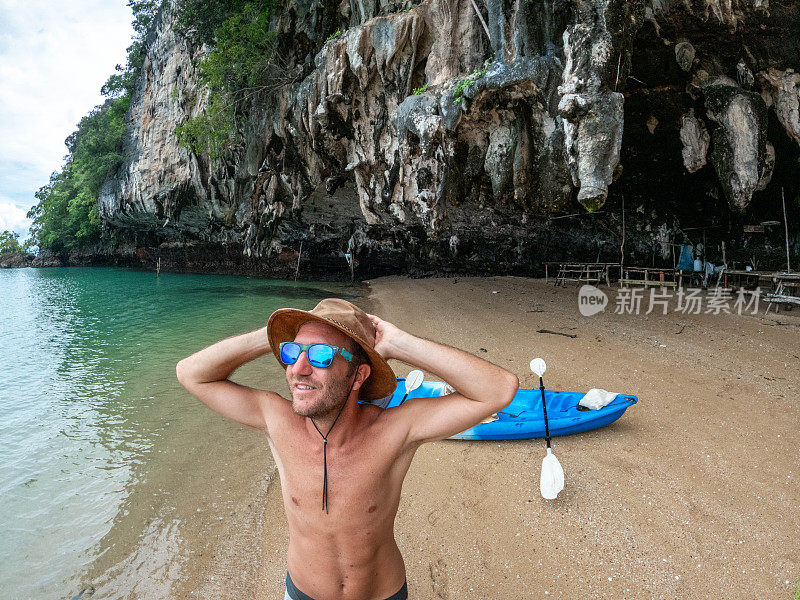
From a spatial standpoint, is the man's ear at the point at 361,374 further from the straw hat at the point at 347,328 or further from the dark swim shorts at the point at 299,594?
the dark swim shorts at the point at 299,594

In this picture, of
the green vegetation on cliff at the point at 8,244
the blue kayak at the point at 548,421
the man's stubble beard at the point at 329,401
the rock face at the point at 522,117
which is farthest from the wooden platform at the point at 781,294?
the green vegetation on cliff at the point at 8,244

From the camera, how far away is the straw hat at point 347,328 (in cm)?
164

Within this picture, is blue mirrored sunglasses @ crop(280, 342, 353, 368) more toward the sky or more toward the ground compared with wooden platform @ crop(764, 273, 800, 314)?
more toward the sky

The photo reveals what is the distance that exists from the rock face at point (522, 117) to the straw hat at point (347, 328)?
875 centimetres

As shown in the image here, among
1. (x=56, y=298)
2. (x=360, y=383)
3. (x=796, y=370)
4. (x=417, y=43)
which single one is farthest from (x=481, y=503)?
(x=56, y=298)

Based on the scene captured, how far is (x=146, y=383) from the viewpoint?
28.1 feet

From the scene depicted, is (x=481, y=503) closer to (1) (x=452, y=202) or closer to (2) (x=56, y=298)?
(1) (x=452, y=202)

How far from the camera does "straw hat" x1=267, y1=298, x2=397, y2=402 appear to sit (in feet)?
5.39

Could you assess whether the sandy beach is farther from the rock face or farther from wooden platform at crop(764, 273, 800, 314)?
wooden platform at crop(764, 273, 800, 314)

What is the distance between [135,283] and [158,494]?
2818 cm

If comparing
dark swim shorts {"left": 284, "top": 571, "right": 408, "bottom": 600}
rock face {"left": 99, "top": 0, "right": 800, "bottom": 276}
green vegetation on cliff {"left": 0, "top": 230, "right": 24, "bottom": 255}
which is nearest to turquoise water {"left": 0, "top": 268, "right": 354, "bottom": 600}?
dark swim shorts {"left": 284, "top": 571, "right": 408, "bottom": 600}

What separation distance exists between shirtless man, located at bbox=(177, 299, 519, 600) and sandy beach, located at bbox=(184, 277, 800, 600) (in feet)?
6.25

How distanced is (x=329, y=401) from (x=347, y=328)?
0.97 ft

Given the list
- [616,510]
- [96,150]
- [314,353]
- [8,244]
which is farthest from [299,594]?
[8,244]
